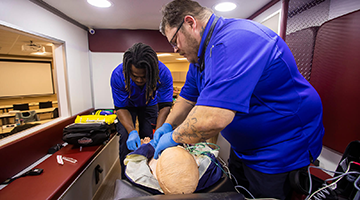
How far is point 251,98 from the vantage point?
2.29 ft

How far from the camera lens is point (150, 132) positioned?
2139mm

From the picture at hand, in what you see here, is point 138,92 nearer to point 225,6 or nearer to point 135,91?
point 135,91

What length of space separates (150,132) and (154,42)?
7.09 feet

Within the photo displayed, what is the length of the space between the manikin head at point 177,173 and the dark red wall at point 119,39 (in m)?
2.95

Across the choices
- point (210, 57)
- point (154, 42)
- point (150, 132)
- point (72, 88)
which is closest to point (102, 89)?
point (72, 88)

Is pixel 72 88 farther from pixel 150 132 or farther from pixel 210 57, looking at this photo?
pixel 210 57

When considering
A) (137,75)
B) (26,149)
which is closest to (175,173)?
(137,75)

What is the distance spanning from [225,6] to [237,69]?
2.22 m

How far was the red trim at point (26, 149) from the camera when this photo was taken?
1465mm

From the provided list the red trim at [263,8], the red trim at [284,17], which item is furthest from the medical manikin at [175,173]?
the red trim at [263,8]

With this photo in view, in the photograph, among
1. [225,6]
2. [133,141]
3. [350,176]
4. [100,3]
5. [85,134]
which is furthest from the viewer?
[225,6]

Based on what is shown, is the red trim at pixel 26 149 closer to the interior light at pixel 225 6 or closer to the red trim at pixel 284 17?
the interior light at pixel 225 6

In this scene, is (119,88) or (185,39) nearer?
(185,39)

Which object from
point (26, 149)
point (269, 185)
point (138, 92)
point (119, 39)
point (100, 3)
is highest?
point (100, 3)
